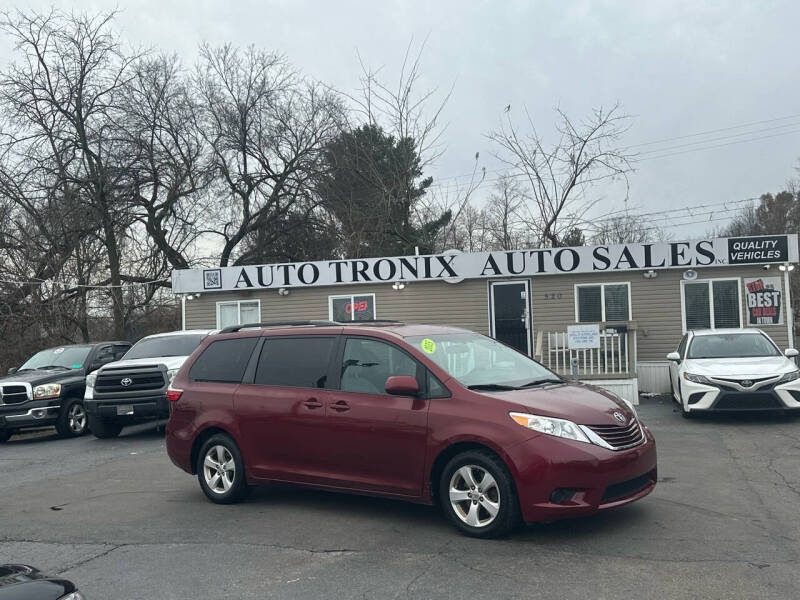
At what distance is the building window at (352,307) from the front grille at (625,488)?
1301 cm

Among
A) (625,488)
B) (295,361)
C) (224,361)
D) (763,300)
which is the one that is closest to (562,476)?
(625,488)

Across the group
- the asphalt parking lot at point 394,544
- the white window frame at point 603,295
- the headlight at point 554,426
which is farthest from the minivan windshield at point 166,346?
the headlight at point 554,426

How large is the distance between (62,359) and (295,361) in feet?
33.9

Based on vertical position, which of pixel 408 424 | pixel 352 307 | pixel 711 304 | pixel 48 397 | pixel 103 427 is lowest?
pixel 103 427

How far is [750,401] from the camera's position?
1197 centimetres

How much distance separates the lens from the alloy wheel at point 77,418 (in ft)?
48.3

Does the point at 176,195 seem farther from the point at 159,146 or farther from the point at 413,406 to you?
the point at 413,406

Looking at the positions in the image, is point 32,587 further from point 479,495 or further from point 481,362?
point 481,362

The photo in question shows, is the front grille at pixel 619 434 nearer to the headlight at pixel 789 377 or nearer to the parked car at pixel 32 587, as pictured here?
the parked car at pixel 32 587

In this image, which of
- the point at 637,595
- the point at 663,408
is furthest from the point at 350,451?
the point at 663,408

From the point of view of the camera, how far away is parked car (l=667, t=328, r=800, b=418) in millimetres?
11945

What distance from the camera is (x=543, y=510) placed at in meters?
5.73

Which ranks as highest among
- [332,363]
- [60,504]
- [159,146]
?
[159,146]

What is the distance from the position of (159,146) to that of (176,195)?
2108 mm
